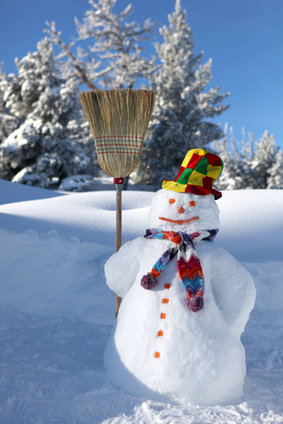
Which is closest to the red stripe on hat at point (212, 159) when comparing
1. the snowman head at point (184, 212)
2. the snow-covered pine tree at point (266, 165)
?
the snowman head at point (184, 212)

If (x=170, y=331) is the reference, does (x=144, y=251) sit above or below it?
above

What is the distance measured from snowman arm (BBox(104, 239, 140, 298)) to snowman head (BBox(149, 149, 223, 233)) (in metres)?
0.21

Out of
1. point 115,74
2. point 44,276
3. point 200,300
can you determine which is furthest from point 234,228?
point 115,74

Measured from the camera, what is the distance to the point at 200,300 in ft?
6.85

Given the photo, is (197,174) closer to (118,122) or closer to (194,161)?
(194,161)

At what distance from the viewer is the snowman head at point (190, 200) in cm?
228

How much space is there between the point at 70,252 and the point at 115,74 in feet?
45.5

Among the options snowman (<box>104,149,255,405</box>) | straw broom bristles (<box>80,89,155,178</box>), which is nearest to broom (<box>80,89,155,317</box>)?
straw broom bristles (<box>80,89,155,178</box>)

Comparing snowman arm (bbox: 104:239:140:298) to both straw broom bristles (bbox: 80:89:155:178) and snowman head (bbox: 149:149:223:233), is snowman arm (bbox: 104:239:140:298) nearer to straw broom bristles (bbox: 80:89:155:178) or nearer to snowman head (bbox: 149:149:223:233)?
snowman head (bbox: 149:149:223:233)

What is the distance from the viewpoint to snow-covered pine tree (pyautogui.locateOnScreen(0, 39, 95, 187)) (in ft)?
45.9

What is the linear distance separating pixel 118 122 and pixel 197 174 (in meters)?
0.70

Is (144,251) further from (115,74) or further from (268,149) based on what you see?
(115,74)

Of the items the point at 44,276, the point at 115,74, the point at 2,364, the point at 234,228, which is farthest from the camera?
the point at 115,74

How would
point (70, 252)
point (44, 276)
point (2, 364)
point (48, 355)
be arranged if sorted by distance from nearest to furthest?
point (2, 364) < point (48, 355) < point (44, 276) < point (70, 252)
